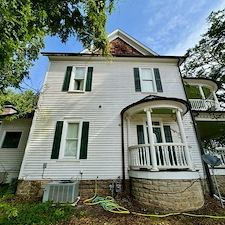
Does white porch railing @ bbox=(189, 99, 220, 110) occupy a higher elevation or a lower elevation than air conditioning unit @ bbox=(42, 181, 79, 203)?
higher

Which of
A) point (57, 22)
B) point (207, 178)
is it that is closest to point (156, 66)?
point (57, 22)

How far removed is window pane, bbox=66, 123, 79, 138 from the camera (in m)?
6.12

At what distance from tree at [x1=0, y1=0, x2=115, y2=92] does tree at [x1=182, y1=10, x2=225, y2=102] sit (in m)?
10.7

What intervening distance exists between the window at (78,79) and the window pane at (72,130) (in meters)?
2.13

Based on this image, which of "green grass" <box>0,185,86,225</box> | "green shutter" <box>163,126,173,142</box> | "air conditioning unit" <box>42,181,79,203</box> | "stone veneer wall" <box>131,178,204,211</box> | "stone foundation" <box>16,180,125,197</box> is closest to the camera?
"green grass" <box>0,185,86,225</box>

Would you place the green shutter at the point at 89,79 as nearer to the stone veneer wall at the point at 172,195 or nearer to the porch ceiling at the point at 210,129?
the stone veneer wall at the point at 172,195

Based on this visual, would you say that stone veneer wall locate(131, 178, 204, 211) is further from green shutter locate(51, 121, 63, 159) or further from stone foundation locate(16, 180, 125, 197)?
green shutter locate(51, 121, 63, 159)

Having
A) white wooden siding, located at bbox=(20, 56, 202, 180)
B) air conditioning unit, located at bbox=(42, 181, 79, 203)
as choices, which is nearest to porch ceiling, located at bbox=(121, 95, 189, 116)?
white wooden siding, located at bbox=(20, 56, 202, 180)

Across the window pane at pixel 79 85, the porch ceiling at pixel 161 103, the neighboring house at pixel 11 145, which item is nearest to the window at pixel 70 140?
the window pane at pixel 79 85

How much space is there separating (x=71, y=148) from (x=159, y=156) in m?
4.03

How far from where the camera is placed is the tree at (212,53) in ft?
36.5

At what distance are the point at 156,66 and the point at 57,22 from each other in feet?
20.0

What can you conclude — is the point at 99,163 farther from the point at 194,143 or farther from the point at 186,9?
the point at 186,9

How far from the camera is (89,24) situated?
5.23m
